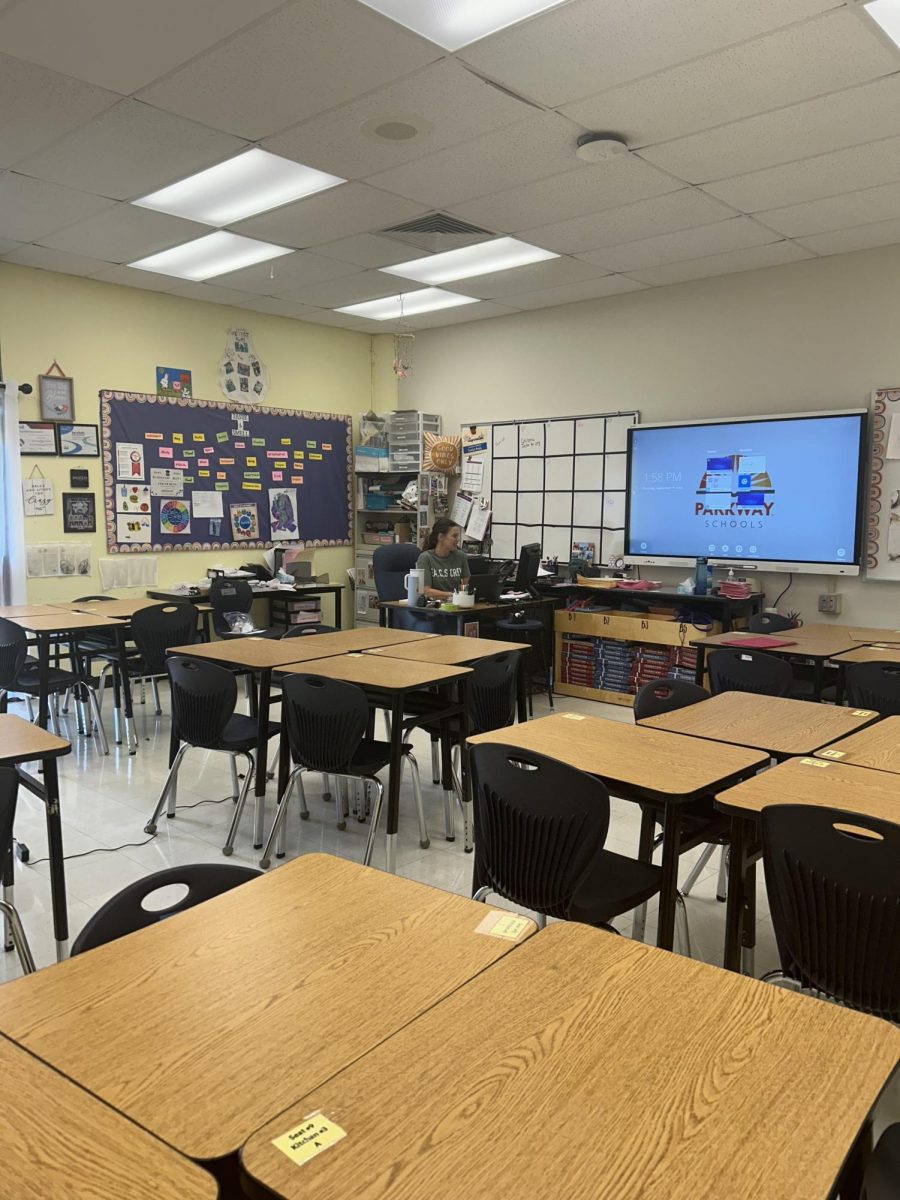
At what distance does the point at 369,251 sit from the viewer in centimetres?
577

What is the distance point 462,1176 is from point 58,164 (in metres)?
4.79

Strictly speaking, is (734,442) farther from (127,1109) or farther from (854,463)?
(127,1109)

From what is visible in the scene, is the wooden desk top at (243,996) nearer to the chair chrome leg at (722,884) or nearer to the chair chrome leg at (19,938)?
the chair chrome leg at (19,938)

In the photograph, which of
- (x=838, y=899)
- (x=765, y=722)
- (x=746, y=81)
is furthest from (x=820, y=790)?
(x=746, y=81)

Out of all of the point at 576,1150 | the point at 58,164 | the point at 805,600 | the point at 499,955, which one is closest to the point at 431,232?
the point at 58,164

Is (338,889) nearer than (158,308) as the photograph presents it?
Yes

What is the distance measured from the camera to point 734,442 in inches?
246

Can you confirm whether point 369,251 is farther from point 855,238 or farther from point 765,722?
point 765,722

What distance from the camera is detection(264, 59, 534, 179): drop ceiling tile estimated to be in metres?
3.52

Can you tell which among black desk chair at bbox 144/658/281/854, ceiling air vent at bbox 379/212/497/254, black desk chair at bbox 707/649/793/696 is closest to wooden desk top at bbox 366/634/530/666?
black desk chair at bbox 144/658/281/854

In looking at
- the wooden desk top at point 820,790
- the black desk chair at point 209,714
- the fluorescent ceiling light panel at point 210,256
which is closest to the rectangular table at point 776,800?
the wooden desk top at point 820,790

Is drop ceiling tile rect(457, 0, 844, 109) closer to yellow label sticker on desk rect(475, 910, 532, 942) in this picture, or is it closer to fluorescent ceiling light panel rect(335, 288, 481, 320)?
yellow label sticker on desk rect(475, 910, 532, 942)

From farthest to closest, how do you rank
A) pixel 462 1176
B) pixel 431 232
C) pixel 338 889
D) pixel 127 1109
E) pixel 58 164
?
pixel 431 232, pixel 58 164, pixel 338 889, pixel 127 1109, pixel 462 1176

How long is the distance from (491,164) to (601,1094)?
166 inches
